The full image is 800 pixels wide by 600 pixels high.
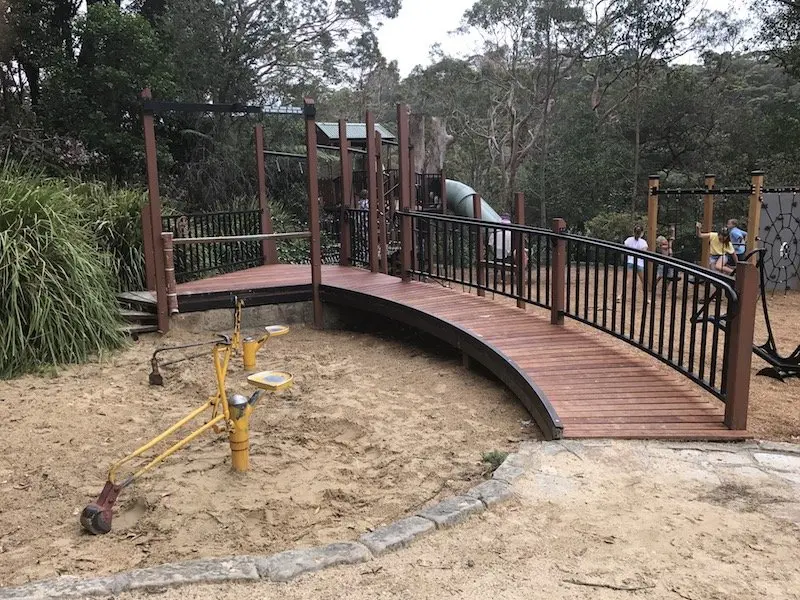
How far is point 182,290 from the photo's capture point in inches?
280

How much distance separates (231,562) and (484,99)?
2565 cm

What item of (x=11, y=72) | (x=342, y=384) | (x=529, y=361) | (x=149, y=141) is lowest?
(x=342, y=384)

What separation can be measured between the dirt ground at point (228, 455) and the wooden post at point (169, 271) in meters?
0.72

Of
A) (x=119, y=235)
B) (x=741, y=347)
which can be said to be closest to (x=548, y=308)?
(x=741, y=347)

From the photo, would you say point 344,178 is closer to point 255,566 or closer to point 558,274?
point 558,274

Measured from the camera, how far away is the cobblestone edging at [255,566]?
2.17 metres

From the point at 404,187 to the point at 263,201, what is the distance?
7.70 feet

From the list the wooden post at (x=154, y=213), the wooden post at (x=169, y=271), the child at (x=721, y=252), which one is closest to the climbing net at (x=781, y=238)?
the child at (x=721, y=252)

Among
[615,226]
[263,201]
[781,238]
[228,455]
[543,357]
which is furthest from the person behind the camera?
[615,226]

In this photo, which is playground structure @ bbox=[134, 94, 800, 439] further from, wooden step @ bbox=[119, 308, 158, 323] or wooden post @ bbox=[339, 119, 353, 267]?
wooden step @ bbox=[119, 308, 158, 323]

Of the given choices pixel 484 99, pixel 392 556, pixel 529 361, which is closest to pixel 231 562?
pixel 392 556

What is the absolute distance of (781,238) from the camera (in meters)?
10.6

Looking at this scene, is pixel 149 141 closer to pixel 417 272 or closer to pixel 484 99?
pixel 417 272

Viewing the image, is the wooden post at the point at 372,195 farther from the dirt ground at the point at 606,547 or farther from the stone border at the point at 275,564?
the stone border at the point at 275,564
